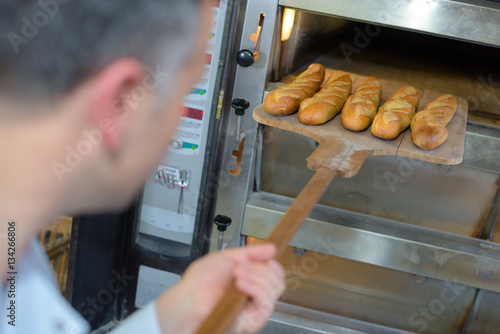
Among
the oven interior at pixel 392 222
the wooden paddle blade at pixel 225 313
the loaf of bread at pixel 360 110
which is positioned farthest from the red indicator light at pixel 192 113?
the wooden paddle blade at pixel 225 313

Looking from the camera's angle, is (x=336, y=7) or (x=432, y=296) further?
(x=432, y=296)

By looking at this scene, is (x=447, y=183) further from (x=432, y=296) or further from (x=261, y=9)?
(x=261, y=9)

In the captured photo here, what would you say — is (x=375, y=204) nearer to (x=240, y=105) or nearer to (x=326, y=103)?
(x=326, y=103)

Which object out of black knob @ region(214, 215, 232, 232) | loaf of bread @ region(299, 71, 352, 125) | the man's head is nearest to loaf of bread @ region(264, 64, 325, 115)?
loaf of bread @ region(299, 71, 352, 125)

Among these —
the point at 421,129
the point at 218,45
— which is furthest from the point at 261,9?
the point at 421,129

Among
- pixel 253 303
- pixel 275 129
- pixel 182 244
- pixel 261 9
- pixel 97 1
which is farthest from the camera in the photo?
pixel 182 244

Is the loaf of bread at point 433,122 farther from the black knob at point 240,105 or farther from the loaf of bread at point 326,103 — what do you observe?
the black knob at point 240,105

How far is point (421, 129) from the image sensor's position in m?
1.60

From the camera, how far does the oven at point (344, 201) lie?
1.77 metres

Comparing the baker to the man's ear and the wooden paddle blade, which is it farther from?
the wooden paddle blade

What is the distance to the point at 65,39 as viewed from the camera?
0.57 metres

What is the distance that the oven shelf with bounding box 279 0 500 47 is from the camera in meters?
1.62

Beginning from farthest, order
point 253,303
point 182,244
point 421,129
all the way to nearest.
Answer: point 182,244, point 421,129, point 253,303

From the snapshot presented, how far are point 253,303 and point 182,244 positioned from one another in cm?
132
